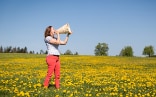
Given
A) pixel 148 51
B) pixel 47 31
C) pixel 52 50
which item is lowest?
pixel 52 50

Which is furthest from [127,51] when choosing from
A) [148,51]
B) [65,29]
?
[65,29]

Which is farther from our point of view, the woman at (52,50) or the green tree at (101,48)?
the green tree at (101,48)

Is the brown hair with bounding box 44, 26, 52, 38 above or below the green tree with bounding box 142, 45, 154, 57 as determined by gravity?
below

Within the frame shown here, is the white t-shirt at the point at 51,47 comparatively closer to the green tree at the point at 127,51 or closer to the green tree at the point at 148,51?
the green tree at the point at 127,51

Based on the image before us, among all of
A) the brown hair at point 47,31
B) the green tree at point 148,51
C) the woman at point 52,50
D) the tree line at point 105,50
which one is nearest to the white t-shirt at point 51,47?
the woman at point 52,50

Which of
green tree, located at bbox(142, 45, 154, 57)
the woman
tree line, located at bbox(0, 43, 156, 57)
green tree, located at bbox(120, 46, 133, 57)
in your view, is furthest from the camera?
green tree, located at bbox(120, 46, 133, 57)

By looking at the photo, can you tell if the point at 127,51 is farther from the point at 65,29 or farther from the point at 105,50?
the point at 65,29

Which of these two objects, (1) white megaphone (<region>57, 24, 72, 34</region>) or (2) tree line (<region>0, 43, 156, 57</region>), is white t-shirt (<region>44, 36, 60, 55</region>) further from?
(2) tree line (<region>0, 43, 156, 57</region>)

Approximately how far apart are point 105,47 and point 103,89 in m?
137

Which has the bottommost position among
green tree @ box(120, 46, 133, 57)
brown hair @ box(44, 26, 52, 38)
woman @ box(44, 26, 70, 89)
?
woman @ box(44, 26, 70, 89)

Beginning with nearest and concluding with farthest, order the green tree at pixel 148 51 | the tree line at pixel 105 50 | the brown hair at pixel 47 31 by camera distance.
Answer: the brown hair at pixel 47 31 → the tree line at pixel 105 50 → the green tree at pixel 148 51

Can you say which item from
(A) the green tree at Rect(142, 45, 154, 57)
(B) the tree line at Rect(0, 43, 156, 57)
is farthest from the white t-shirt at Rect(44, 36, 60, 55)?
(A) the green tree at Rect(142, 45, 154, 57)

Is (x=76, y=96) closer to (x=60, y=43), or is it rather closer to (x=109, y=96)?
(x=109, y=96)

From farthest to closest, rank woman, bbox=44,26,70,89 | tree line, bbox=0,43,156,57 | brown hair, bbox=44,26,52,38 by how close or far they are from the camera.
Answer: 1. tree line, bbox=0,43,156,57
2. brown hair, bbox=44,26,52,38
3. woman, bbox=44,26,70,89
